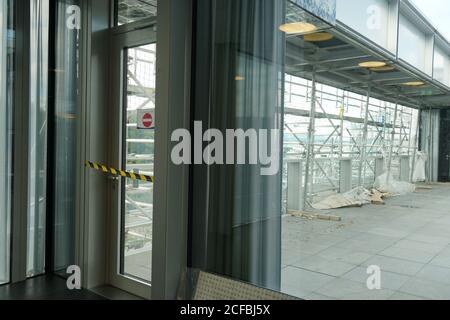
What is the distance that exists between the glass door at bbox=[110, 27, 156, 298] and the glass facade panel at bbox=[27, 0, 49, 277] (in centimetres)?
64

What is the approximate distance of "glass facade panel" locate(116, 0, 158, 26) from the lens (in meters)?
2.40

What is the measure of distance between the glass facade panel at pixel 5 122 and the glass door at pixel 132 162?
78 centimetres

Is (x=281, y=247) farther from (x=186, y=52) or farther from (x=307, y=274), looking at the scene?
(x=186, y=52)

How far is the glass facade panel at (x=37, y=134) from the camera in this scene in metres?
2.72

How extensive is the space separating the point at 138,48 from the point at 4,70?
1.01 meters

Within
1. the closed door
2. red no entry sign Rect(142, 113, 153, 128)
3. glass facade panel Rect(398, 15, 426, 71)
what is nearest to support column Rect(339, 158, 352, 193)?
glass facade panel Rect(398, 15, 426, 71)

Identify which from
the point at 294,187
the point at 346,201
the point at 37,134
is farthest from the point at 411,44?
the point at 346,201

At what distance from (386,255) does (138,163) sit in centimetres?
187

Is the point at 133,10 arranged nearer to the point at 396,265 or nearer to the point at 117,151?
the point at 117,151

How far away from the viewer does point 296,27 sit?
199 centimetres

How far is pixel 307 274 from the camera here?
251 cm

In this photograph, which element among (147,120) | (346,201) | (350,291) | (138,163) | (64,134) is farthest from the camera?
(346,201)

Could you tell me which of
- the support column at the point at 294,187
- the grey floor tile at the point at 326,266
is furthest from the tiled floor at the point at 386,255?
the support column at the point at 294,187

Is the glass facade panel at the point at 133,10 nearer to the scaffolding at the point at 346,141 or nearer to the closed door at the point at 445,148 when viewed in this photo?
the closed door at the point at 445,148
